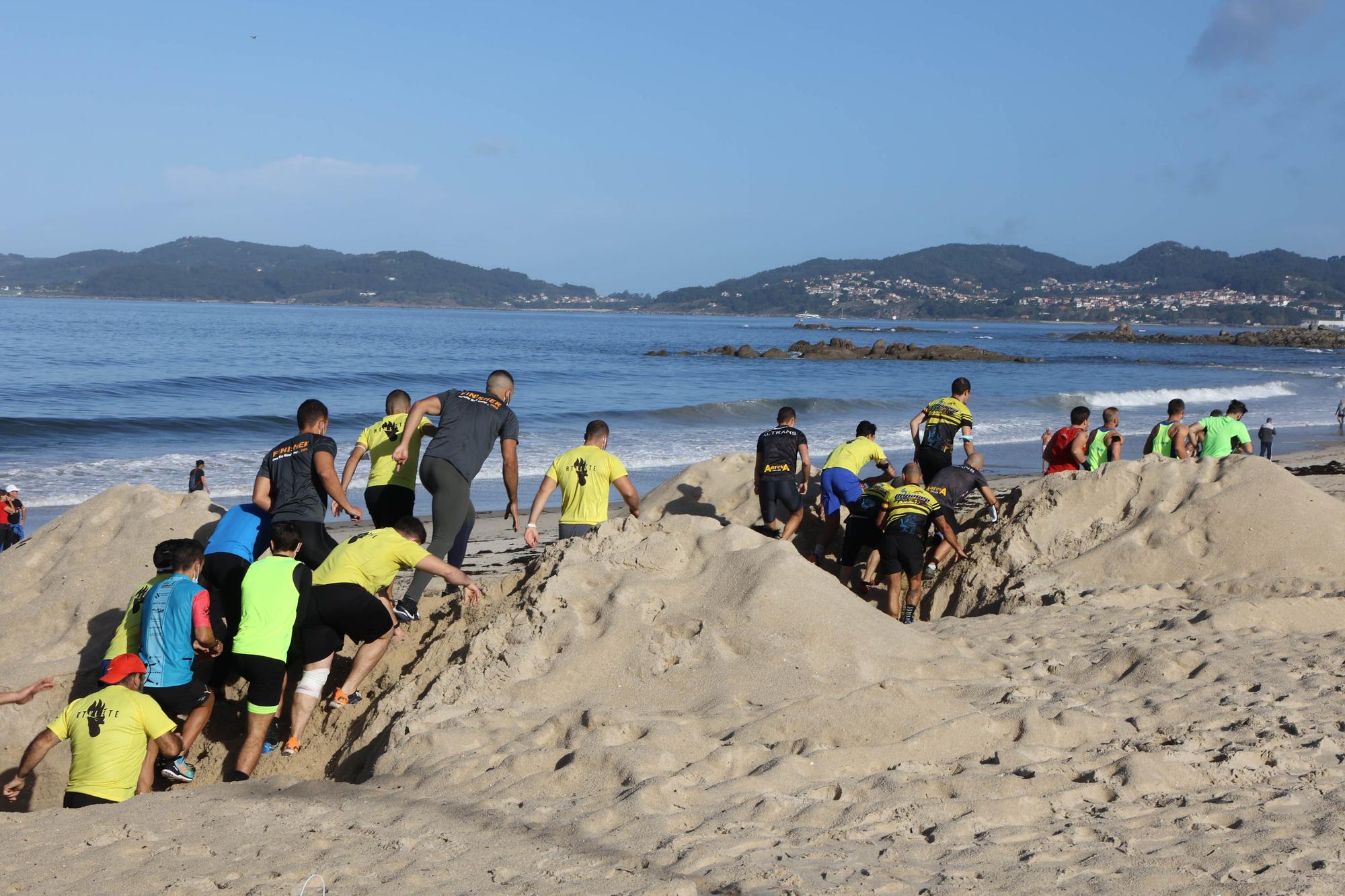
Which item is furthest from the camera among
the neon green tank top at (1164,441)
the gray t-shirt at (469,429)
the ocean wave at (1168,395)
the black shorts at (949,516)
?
the ocean wave at (1168,395)

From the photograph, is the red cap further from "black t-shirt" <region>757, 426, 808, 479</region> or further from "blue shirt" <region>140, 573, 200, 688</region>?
"black t-shirt" <region>757, 426, 808, 479</region>

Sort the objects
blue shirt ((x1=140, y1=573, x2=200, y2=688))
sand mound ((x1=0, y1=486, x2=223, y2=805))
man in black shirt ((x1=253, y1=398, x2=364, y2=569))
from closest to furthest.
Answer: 1. blue shirt ((x1=140, y1=573, x2=200, y2=688))
2. sand mound ((x1=0, y1=486, x2=223, y2=805))
3. man in black shirt ((x1=253, y1=398, x2=364, y2=569))

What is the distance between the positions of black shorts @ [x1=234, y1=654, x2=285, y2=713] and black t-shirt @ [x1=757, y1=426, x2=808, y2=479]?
4.88m

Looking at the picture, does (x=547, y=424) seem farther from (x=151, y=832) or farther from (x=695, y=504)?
(x=151, y=832)

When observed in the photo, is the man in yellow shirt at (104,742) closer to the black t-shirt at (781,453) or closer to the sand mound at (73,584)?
the sand mound at (73,584)

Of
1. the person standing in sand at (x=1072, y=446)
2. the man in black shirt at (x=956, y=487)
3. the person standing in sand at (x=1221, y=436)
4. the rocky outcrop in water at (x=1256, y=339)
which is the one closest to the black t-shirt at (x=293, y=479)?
the man in black shirt at (x=956, y=487)

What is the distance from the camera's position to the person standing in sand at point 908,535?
7.95 m

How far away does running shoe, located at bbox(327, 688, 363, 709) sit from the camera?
5.82m

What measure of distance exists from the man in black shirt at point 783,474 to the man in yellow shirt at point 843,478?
21 cm

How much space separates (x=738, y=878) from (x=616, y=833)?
62 centimetres

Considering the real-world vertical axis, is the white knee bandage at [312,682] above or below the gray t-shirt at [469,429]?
below

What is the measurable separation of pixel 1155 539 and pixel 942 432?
2.20m

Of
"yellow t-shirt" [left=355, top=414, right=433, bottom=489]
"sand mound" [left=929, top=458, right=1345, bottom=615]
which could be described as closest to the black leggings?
"yellow t-shirt" [left=355, top=414, right=433, bottom=489]

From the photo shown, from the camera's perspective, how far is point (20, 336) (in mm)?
53812
